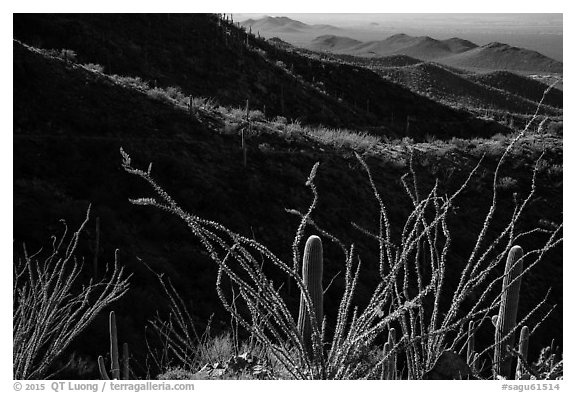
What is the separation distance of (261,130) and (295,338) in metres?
16.9

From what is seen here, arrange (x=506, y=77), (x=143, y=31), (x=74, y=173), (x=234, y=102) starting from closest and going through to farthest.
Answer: (x=74, y=173)
(x=234, y=102)
(x=143, y=31)
(x=506, y=77)

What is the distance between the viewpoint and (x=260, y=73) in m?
34.9

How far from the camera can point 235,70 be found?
3388 cm

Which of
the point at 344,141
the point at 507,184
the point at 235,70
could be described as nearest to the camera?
the point at 507,184

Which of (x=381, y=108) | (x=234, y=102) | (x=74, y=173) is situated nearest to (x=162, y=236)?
(x=74, y=173)

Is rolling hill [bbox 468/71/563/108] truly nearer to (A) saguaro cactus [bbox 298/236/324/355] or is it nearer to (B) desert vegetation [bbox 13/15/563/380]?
(B) desert vegetation [bbox 13/15/563/380]

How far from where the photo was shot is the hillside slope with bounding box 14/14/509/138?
29.4 metres

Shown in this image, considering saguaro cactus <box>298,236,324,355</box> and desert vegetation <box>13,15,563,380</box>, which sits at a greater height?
saguaro cactus <box>298,236,324,355</box>

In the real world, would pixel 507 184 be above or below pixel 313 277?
below

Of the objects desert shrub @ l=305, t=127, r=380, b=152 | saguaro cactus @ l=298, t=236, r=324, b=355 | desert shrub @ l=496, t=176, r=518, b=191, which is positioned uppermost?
saguaro cactus @ l=298, t=236, r=324, b=355

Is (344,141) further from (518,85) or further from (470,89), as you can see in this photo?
(518,85)

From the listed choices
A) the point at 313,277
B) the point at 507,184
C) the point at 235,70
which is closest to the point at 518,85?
the point at 235,70

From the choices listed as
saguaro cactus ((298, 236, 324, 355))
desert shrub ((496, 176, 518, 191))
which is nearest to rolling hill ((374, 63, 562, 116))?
desert shrub ((496, 176, 518, 191))
